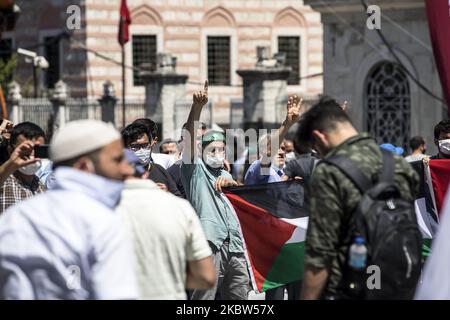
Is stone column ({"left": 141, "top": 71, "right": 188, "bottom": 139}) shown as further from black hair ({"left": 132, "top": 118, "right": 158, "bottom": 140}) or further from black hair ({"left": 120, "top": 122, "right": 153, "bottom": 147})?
black hair ({"left": 120, "top": 122, "right": 153, "bottom": 147})

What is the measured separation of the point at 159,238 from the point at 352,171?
3.77ft

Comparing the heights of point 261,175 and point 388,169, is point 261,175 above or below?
below

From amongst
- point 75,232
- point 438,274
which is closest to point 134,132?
point 438,274

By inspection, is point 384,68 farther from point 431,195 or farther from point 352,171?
point 352,171

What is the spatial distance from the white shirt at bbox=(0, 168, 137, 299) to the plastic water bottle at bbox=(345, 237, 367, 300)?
1.34 meters

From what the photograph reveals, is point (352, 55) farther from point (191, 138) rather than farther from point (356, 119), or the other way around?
point (191, 138)

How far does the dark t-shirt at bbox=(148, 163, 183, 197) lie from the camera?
11523 mm

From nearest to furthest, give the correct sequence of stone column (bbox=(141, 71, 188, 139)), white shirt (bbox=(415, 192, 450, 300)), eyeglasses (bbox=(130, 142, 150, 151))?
1. white shirt (bbox=(415, 192, 450, 300))
2. eyeglasses (bbox=(130, 142, 150, 151))
3. stone column (bbox=(141, 71, 188, 139))

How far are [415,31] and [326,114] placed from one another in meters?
18.1

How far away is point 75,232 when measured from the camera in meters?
6.53

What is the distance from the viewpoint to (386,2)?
25.2 meters

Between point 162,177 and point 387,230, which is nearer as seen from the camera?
point 387,230

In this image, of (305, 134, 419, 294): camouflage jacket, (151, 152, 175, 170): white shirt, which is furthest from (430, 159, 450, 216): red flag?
(305, 134, 419, 294): camouflage jacket

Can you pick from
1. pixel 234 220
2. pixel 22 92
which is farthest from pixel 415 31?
pixel 22 92
